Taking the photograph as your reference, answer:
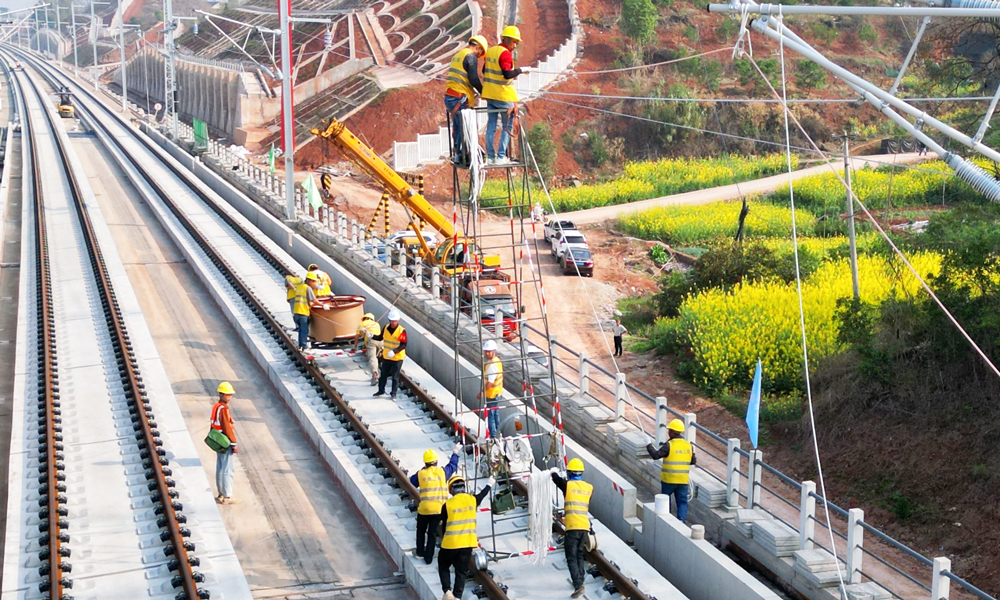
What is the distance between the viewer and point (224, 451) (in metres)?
15.4

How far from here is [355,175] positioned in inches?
2340

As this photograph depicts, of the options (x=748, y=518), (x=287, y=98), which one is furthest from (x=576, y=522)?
(x=287, y=98)

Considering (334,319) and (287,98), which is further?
(287,98)

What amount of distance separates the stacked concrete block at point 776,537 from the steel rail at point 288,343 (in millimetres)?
3312

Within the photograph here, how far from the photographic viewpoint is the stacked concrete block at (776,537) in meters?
13.5

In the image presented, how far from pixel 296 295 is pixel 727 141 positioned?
160ft

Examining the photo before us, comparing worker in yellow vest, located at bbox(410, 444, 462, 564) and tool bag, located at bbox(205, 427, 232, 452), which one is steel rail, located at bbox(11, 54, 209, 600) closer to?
tool bag, located at bbox(205, 427, 232, 452)

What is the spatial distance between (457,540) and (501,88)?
5478mm

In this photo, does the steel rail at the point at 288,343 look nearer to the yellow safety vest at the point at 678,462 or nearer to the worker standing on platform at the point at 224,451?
the worker standing on platform at the point at 224,451

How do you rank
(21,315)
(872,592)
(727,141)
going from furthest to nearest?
(727,141) < (21,315) < (872,592)

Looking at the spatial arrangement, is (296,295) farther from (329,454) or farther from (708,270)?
(708,270)

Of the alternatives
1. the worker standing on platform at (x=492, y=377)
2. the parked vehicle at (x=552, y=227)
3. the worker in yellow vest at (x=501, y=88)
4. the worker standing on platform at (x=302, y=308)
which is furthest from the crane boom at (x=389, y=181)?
the worker in yellow vest at (x=501, y=88)

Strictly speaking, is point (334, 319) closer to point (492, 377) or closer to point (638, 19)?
point (492, 377)

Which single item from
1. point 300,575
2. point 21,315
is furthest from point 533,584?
point 21,315
